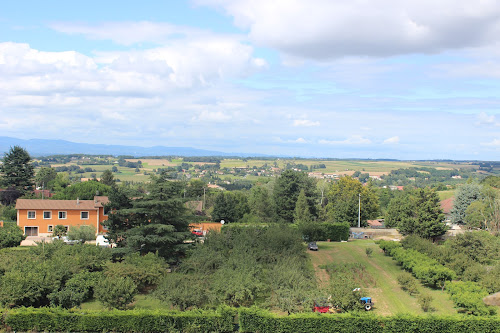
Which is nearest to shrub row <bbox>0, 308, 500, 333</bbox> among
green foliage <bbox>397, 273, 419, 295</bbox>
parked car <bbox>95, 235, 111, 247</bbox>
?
green foliage <bbox>397, 273, 419, 295</bbox>

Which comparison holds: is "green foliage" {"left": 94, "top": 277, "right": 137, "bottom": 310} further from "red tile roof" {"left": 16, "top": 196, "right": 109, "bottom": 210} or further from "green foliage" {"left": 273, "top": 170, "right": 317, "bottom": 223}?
"green foliage" {"left": 273, "top": 170, "right": 317, "bottom": 223}

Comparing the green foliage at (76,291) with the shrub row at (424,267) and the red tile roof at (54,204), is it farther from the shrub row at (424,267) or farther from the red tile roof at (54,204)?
the red tile roof at (54,204)

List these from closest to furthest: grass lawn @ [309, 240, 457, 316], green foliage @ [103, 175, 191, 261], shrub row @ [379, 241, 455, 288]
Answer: grass lawn @ [309, 240, 457, 316], shrub row @ [379, 241, 455, 288], green foliage @ [103, 175, 191, 261]

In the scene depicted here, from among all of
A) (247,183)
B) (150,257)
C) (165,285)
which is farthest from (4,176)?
(247,183)

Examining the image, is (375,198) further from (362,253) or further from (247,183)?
(247,183)

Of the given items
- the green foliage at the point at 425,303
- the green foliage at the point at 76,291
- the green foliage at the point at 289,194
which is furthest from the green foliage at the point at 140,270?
the green foliage at the point at 289,194

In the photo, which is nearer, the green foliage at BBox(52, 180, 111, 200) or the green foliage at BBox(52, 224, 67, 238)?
the green foliage at BBox(52, 224, 67, 238)
